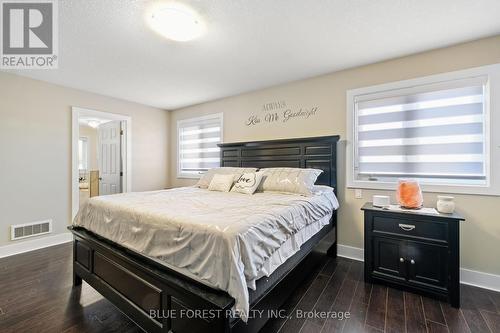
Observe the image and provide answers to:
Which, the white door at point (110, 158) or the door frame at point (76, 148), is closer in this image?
the door frame at point (76, 148)

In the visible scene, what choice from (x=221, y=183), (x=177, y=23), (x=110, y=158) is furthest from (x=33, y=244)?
(x=177, y=23)

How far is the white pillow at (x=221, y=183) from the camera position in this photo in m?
3.06

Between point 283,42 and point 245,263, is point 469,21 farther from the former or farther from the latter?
point 245,263

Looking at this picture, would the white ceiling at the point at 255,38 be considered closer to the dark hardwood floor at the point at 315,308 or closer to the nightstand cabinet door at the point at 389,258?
the nightstand cabinet door at the point at 389,258

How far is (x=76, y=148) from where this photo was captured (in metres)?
3.67

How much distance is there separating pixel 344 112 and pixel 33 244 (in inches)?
186

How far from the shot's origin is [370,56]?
8.62 feet

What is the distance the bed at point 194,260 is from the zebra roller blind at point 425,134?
1152 mm

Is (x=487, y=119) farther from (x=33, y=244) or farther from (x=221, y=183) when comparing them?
(x=33, y=244)

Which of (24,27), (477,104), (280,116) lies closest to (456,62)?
(477,104)

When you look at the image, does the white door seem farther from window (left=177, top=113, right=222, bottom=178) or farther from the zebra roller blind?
the zebra roller blind

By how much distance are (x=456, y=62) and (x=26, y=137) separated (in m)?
5.46

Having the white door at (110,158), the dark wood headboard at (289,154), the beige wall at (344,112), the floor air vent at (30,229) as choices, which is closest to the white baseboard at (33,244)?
the floor air vent at (30,229)

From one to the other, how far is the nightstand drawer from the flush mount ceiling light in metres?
2.53
